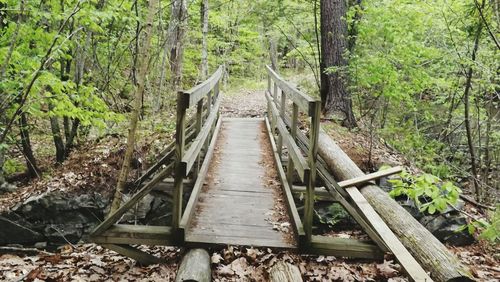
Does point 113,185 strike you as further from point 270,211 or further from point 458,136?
point 458,136

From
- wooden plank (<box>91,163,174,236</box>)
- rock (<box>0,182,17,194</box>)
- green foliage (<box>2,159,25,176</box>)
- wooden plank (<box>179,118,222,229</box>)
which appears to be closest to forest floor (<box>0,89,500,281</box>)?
wooden plank (<box>179,118,222,229</box>)

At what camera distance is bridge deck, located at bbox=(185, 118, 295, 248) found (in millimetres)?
4430

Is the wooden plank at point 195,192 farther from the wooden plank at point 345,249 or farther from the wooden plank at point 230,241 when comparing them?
the wooden plank at point 345,249

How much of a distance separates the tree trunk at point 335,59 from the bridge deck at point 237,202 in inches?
94.8

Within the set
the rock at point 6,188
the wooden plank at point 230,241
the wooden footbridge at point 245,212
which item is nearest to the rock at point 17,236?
the rock at point 6,188

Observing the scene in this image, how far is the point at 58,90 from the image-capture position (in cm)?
670

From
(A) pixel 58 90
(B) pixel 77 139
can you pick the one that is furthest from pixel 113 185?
(B) pixel 77 139

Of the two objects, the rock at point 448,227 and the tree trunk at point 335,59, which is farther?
the tree trunk at point 335,59

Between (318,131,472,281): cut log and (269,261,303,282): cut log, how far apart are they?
1.18m

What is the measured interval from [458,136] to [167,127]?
10993 millimetres

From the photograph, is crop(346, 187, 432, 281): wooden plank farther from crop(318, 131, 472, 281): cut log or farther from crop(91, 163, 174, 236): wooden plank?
crop(91, 163, 174, 236): wooden plank

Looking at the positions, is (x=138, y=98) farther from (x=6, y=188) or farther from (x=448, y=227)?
(x=6, y=188)

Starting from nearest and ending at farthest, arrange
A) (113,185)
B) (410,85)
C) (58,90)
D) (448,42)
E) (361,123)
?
(58,90)
(113,185)
(410,85)
(448,42)
(361,123)

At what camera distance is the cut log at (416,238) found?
3230 mm
